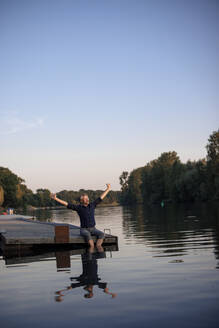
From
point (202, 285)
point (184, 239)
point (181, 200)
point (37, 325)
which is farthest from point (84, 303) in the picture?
point (181, 200)

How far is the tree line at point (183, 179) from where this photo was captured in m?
72.1

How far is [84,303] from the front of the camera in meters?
5.78

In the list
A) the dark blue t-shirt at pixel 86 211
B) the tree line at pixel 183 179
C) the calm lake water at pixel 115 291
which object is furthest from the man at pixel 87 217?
the tree line at pixel 183 179

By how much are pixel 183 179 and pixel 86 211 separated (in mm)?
72800

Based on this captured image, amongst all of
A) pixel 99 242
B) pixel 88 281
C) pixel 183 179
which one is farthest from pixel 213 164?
pixel 88 281

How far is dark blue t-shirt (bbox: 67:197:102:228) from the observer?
12.7m

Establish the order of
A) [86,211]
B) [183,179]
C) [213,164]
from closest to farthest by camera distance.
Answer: [86,211]
[213,164]
[183,179]

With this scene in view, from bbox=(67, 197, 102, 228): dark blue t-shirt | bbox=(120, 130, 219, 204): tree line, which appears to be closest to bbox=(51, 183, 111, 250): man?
bbox=(67, 197, 102, 228): dark blue t-shirt

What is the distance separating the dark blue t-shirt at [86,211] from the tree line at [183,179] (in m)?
57.3

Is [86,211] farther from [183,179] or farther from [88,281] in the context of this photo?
[183,179]

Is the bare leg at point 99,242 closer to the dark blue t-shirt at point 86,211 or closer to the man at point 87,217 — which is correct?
the man at point 87,217

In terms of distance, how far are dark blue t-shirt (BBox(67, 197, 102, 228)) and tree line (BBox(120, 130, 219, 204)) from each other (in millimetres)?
57271

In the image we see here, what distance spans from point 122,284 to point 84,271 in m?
1.85

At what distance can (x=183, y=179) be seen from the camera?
83312mm
